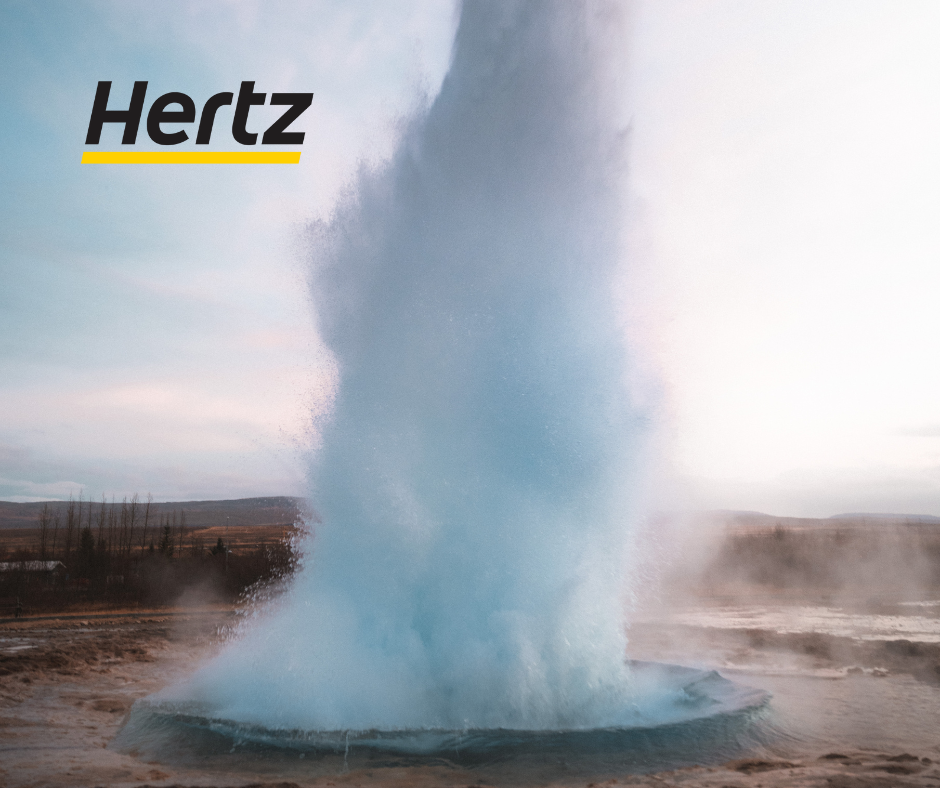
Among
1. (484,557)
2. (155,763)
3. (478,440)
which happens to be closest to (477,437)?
(478,440)

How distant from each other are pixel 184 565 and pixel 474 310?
115 feet

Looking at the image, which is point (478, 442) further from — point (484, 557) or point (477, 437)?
point (484, 557)

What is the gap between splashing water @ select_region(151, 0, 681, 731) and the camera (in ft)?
30.4

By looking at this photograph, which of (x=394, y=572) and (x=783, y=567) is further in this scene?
(x=783, y=567)

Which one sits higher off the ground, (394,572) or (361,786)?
(394,572)

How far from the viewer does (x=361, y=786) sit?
22.4ft

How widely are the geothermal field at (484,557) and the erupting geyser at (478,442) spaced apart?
36 mm

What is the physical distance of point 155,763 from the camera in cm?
763

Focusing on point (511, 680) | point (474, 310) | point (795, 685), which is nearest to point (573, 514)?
point (511, 680)

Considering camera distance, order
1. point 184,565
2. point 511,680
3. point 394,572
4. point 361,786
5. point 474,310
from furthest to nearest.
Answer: point 184,565 < point 474,310 < point 394,572 < point 511,680 < point 361,786

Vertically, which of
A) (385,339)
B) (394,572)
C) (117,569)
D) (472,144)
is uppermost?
(472,144)

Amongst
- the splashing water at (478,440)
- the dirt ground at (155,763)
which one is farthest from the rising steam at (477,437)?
the dirt ground at (155,763)

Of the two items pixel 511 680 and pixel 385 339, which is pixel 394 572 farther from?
pixel 385 339

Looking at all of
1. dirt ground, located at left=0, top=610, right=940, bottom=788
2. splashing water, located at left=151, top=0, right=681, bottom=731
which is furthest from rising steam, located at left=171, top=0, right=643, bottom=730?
dirt ground, located at left=0, top=610, right=940, bottom=788
